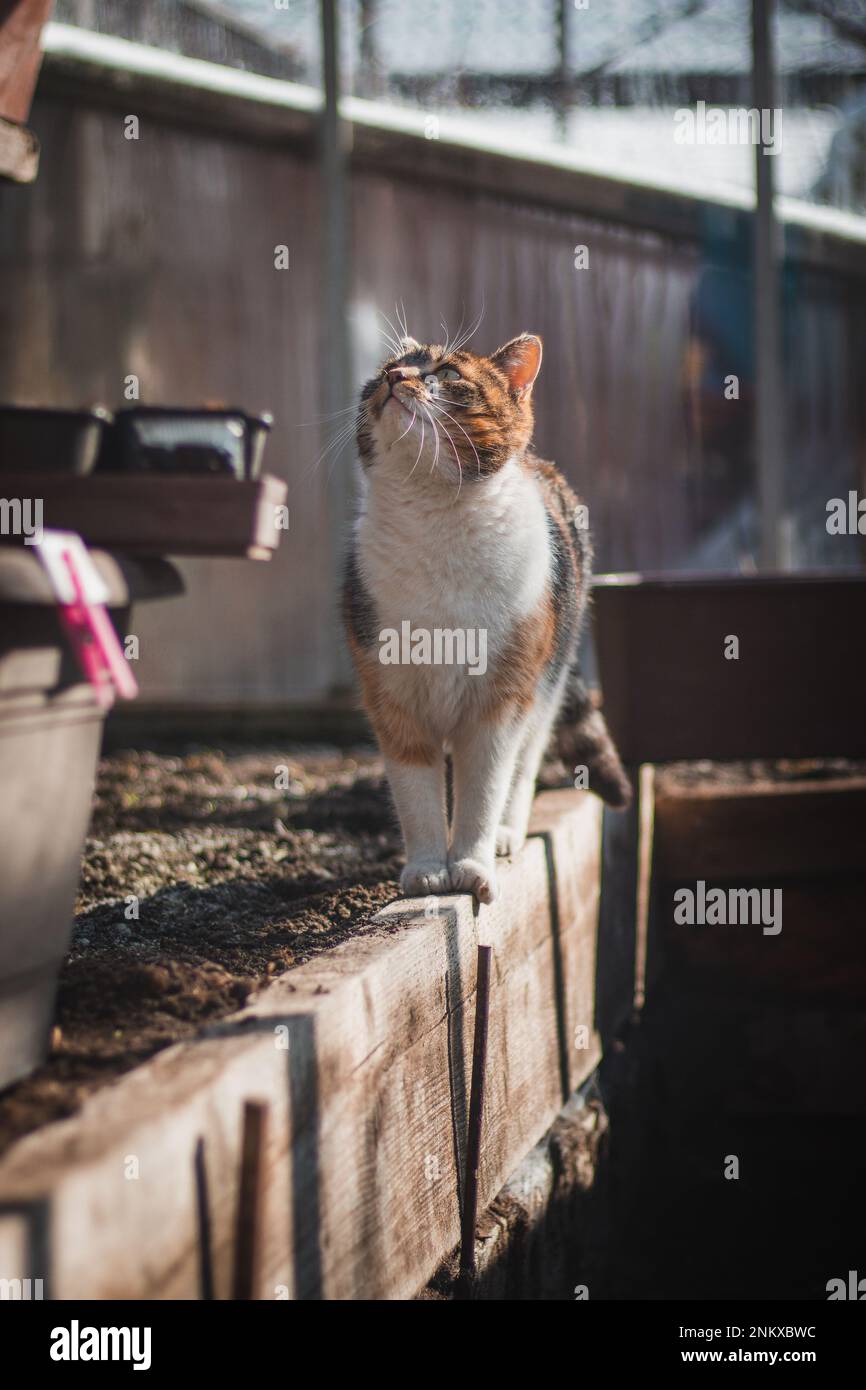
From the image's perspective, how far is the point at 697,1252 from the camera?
368cm

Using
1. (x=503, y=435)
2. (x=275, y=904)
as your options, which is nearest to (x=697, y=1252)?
(x=275, y=904)

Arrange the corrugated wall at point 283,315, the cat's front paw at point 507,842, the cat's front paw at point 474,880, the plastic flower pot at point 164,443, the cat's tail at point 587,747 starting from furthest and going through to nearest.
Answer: the corrugated wall at point 283,315 < the cat's tail at point 587,747 < the cat's front paw at point 507,842 < the cat's front paw at point 474,880 < the plastic flower pot at point 164,443

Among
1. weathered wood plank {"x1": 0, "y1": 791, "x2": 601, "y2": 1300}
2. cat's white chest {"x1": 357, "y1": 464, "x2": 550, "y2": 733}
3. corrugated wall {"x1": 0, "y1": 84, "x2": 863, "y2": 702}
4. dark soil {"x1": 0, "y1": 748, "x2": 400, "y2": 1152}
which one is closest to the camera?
weathered wood plank {"x1": 0, "y1": 791, "x2": 601, "y2": 1300}

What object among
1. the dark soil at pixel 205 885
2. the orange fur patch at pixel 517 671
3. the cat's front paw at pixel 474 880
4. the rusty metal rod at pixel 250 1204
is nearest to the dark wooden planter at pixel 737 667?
the dark soil at pixel 205 885

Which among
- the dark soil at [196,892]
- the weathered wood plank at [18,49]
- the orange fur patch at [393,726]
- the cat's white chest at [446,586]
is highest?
the weathered wood plank at [18,49]

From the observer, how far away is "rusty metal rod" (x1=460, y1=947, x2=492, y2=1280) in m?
2.25

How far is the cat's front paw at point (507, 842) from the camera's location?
9.62 ft

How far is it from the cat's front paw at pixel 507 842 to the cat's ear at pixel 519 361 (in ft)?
3.32

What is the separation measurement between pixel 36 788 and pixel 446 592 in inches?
46.4

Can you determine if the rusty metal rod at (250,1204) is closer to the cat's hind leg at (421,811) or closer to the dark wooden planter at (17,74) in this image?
the cat's hind leg at (421,811)

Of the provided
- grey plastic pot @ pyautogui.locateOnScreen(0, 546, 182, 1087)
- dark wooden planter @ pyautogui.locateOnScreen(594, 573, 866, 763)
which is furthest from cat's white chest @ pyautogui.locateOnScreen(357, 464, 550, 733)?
dark wooden planter @ pyautogui.locateOnScreen(594, 573, 866, 763)

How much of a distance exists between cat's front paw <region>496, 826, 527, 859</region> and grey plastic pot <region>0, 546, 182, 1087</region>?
130 centimetres

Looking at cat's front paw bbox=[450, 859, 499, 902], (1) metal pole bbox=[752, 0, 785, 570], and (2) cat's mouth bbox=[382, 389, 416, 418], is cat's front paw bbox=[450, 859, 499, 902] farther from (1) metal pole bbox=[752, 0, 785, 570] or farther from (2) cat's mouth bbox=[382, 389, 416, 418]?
(1) metal pole bbox=[752, 0, 785, 570]
